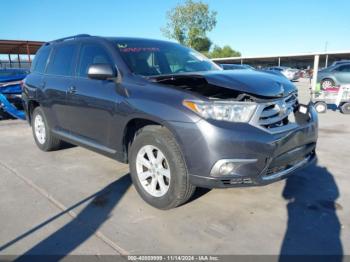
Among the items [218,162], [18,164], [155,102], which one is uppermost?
[155,102]

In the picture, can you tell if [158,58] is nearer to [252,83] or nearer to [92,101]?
[92,101]

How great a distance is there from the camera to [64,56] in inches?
188

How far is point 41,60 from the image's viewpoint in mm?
5504

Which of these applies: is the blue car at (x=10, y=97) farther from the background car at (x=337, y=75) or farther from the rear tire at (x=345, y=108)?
the background car at (x=337, y=75)

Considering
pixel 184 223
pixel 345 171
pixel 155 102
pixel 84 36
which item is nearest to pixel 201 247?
pixel 184 223

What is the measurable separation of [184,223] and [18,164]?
125 inches

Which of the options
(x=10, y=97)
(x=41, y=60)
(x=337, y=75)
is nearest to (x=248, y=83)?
(x=41, y=60)

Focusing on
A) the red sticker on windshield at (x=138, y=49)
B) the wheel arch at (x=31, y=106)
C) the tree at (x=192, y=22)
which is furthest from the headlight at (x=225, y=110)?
the tree at (x=192, y=22)

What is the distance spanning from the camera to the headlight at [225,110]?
284cm

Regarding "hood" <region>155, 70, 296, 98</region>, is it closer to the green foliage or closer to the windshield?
the windshield


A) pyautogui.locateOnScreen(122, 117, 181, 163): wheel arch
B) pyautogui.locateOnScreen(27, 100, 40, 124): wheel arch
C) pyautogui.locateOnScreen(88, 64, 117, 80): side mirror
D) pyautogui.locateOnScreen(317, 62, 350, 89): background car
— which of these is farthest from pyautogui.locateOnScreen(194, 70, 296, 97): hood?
pyautogui.locateOnScreen(317, 62, 350, 89): background car

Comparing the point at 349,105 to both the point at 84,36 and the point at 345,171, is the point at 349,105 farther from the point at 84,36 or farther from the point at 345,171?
the point at 84,36

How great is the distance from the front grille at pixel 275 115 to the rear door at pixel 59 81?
266 cm

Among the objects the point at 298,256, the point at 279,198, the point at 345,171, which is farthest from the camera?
the point at 345,171
